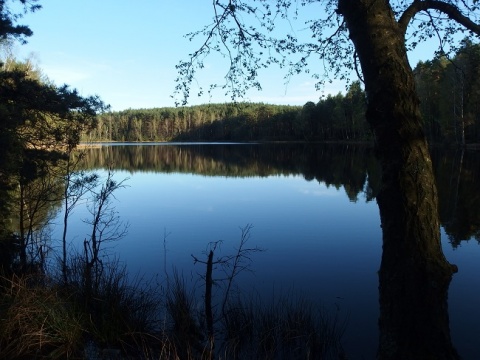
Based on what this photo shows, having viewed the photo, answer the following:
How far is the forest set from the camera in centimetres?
819

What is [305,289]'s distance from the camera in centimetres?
923

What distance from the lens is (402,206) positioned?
2980mm

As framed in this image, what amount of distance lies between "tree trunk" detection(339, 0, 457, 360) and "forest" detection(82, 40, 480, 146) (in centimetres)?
42

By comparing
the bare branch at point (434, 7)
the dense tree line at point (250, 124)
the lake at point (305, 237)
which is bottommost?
the lake at point (305, 237)

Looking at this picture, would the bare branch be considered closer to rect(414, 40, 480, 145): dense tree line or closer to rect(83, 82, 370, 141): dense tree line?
rect(83, 82, 370, 141): dense tree line

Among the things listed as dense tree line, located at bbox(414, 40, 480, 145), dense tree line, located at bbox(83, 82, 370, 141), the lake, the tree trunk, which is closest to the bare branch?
the tree trunk

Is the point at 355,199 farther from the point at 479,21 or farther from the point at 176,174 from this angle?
the point at 176,174

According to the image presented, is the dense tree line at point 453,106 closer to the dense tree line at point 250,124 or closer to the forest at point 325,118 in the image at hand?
the forest at point 325,118

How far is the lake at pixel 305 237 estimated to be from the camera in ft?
27.4

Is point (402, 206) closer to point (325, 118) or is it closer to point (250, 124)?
point (325, 118)

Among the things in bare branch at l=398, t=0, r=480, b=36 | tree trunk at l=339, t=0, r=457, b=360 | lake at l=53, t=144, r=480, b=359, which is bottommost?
lake at l=53, t=144, r=480, b=359

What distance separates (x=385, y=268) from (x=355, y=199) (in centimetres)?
1947

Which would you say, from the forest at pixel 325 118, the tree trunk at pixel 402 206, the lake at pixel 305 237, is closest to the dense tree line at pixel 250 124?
the forest at pixel 325 118

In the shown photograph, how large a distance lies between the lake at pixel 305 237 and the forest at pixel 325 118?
107 inches
